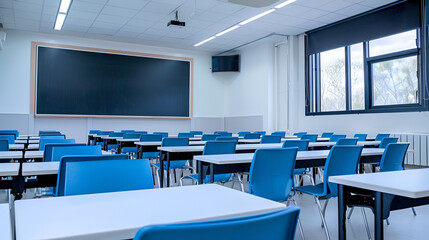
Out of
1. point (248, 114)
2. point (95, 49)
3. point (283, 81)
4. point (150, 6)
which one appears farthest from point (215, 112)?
point (150, 6)

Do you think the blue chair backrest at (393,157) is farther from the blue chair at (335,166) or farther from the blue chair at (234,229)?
the blue chair at (234,229)

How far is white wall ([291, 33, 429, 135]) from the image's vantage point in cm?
650

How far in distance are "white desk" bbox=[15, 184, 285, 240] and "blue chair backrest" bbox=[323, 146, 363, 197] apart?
4.65 feet

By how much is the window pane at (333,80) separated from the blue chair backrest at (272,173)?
6403mm

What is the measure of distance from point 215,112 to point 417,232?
9531mm

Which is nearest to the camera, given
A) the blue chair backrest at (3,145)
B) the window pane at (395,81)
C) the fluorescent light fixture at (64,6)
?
the blue chair backrest at (3,145)

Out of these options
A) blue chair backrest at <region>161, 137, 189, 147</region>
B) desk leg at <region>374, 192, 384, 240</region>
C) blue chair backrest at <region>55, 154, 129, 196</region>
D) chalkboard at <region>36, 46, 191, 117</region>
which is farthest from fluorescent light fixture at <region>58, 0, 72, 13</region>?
desk leg at <region>374, 192, 384, 240</region>

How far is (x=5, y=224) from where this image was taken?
86 centimetres

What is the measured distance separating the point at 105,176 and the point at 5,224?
2.16ft

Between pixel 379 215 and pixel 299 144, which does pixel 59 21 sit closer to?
pixel 299 144

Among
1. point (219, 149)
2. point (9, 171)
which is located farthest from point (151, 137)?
point (9, 171)

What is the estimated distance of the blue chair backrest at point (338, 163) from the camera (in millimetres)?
2479

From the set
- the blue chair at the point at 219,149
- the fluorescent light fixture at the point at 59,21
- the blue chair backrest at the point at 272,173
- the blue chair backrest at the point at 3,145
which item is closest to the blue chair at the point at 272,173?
the blue chair backrest at the point at 272,173

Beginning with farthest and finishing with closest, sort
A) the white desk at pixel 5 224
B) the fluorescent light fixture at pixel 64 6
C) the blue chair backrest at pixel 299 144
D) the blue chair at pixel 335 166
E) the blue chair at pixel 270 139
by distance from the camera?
the fluorescent light fixture at pixel 64 6, the blue chair at pixel 270 139, the blue chair backrest at pixel 299 144, the blue chair at pixel 335 166, the white desk at pixel 5 224
